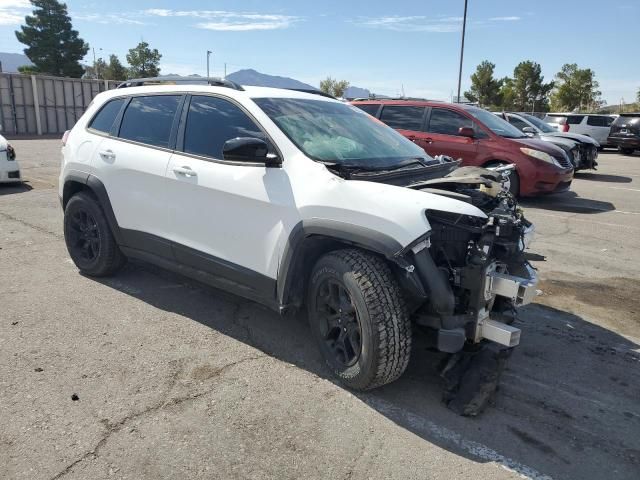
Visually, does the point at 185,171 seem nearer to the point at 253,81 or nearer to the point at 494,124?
the point at 253,81

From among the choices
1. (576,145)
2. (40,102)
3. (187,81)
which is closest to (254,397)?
(187,81)

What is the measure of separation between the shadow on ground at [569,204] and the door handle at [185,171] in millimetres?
7633

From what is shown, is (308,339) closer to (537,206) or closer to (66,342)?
(66,342)

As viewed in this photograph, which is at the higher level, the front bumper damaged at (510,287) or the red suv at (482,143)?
the red suv at (482,143)

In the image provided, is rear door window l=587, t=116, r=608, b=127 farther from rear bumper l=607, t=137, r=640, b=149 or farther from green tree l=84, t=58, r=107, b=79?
green tree l=84, t=58, r=107, b=79

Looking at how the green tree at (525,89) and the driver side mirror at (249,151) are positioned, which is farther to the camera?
the green tree at (525,89)

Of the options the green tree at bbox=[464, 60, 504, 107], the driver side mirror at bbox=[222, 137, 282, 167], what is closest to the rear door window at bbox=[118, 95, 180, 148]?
the driver side mirror at bbox=[222, 137, 282, 167]

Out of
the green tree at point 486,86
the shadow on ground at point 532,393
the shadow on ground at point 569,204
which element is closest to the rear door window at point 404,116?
the shadow on ground at point 569,204

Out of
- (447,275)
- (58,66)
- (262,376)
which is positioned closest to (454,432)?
(447,275)

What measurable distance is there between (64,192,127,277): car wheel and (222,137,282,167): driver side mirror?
2.02 meters

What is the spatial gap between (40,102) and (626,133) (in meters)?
26.6

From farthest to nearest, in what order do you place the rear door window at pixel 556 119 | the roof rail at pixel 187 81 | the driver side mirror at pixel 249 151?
the rear door window at pixel 556 119
the roof rail at pixel 187 81
the driver side mirror at pixel 249 151

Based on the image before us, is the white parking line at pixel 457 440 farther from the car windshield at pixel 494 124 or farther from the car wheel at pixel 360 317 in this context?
the car windshield at pixel 494 124

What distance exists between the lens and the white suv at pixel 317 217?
304 cm
